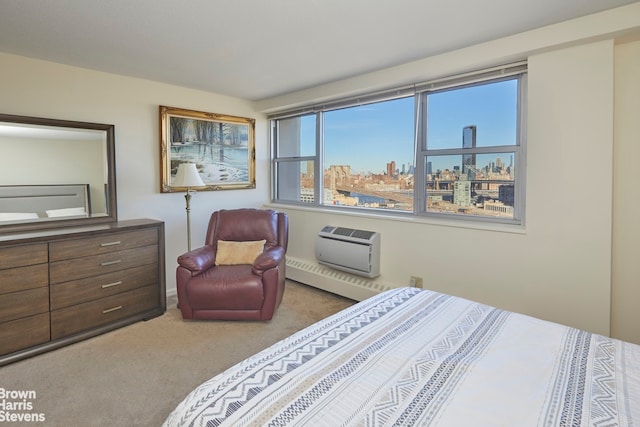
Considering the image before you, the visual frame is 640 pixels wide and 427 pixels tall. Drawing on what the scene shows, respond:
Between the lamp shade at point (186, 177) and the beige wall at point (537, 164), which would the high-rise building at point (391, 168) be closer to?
the beige wall at point (537, 164)

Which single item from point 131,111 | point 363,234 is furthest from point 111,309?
point 363,234

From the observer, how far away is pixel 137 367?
2.27 meters

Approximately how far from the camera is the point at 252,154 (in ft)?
14.5

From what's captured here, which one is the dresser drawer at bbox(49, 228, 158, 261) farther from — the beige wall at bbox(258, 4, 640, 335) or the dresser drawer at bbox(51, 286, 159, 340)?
the beige wall at bbox(258, 4, 640, 335)

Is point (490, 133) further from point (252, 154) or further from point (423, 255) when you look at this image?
point (252, 154)

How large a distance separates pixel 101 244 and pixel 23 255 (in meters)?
0.49

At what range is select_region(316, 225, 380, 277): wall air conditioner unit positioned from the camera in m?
3.30

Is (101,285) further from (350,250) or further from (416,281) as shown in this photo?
(416,281)

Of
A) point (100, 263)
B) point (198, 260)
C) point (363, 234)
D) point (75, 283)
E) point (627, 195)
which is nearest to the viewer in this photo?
point (627, 195)

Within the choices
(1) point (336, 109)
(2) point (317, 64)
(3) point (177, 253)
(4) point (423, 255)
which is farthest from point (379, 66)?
(3) point (177, 253)

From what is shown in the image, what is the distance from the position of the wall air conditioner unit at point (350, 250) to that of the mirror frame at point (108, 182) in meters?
2.09

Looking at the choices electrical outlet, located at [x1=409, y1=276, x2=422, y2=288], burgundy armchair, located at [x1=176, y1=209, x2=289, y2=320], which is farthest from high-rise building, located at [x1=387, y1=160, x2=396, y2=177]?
burgundy armchair, located at [x1=176, y1=209, x2=289, y2=320]

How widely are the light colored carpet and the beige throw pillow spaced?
601 millimetres

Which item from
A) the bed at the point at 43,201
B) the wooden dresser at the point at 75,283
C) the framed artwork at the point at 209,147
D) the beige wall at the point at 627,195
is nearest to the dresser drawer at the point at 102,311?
the wooden dresser at the point at 75,283
